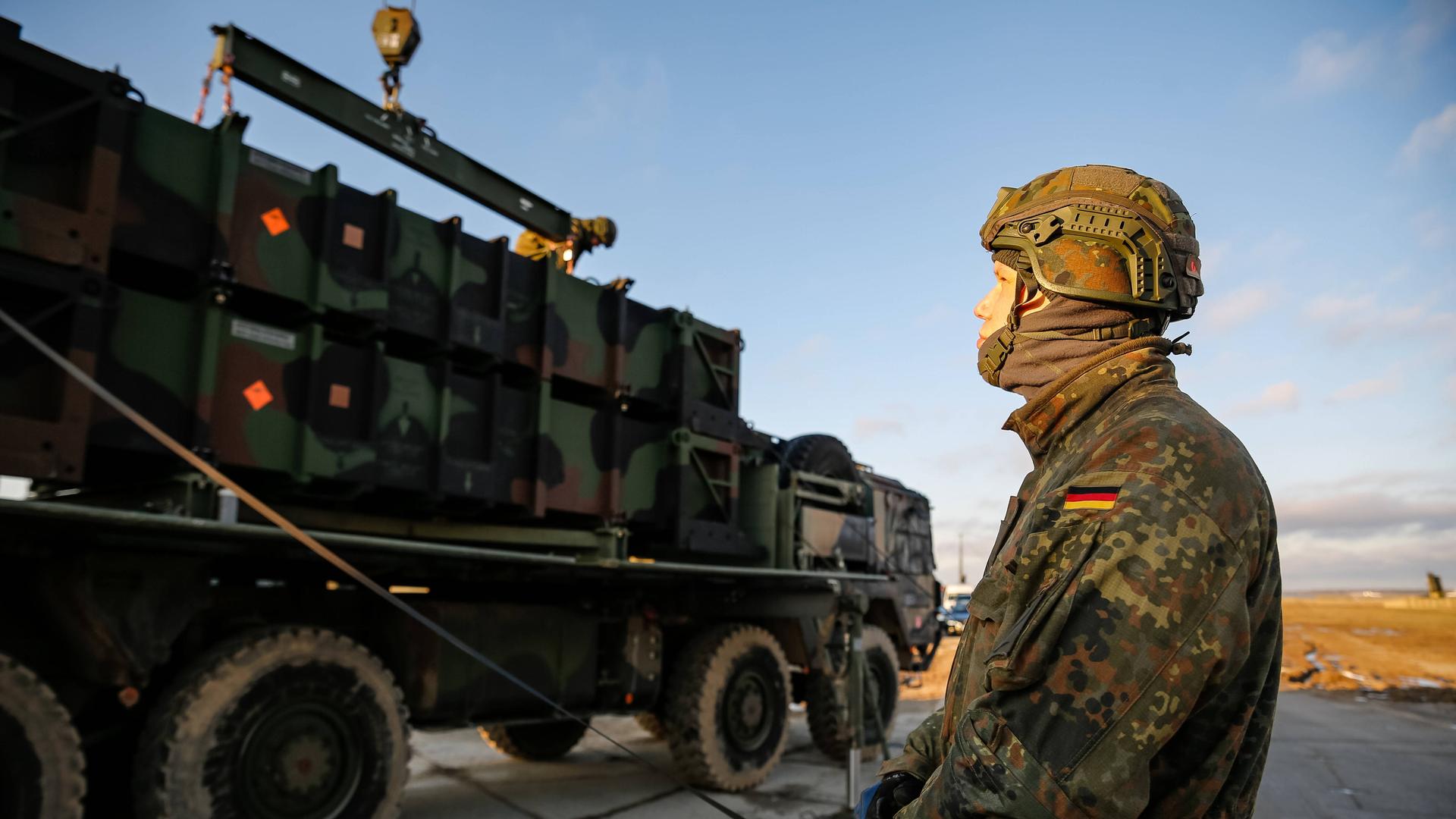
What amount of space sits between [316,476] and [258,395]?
49 centimetres

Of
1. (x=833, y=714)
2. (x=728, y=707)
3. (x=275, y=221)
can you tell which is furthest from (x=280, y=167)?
(x=833, y=714)

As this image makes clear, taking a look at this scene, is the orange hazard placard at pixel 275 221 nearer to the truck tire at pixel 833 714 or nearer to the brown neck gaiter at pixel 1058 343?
the brown neck gaiter at pixel 1058 343

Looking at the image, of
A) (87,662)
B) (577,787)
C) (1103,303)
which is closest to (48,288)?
(87,662)

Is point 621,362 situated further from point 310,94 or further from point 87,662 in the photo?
point 87,662

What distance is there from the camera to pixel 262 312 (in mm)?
5016

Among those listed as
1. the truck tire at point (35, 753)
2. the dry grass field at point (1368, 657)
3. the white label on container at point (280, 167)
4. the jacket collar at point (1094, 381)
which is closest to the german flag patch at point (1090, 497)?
the jacket collar at point (1094, 381)

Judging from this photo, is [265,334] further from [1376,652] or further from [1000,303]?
[1376,652]

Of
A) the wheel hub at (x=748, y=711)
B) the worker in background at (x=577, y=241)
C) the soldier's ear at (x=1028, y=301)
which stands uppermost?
the worker in background at (x=577, y=241)

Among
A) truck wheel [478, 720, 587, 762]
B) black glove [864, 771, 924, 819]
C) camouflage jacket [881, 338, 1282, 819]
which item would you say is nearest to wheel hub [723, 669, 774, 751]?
truck wheel [478, 720, 587, 762]

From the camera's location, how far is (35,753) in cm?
371

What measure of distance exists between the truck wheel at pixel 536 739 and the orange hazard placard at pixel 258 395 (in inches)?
177

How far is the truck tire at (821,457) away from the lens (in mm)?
9008

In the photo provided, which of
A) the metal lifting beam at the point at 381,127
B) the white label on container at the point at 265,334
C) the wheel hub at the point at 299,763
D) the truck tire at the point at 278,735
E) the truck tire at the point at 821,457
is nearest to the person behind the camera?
the truck tire at the point at 278,735

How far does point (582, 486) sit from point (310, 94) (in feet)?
9.58
